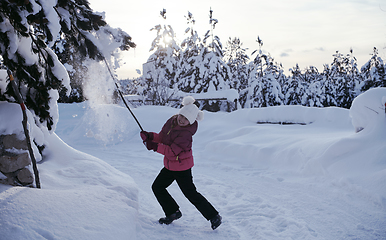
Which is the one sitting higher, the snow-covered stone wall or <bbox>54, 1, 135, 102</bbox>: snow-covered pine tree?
<bbox>54, 1, 135, 102</bbox>: snow-covered pine tree

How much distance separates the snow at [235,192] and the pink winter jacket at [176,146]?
760 millimetres

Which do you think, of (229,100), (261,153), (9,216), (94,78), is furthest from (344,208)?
(229,100)

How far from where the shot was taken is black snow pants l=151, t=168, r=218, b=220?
3.02 meters

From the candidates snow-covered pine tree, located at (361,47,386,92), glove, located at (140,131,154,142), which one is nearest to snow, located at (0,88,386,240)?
glove, located at (140,131,154,142)

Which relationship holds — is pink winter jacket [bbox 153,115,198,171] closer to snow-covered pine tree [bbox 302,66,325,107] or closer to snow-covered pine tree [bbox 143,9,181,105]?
snow-covered pine tree [bbox 143,9,181,105]

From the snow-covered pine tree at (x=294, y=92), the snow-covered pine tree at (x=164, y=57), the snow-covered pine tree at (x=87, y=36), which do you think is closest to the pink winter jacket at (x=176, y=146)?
the snow-covered pine tree at (x=87, y=36)

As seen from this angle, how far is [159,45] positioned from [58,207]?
23.9m

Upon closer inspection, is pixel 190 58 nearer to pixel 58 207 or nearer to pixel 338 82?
pixel 338 82

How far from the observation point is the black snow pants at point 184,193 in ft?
9.91

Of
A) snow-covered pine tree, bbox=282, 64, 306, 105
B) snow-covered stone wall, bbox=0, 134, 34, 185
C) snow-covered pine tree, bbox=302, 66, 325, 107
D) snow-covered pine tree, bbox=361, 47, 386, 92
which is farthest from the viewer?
snow-covered pine tree, bbox=282, 64, 306, 105

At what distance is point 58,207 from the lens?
2512 mm

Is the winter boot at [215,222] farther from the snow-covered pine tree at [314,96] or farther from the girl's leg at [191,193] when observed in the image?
the snow-covered pine tree at [314,96]

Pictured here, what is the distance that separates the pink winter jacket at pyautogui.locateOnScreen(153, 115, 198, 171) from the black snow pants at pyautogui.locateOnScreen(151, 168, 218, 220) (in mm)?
111

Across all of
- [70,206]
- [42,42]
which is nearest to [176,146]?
[70,206]
